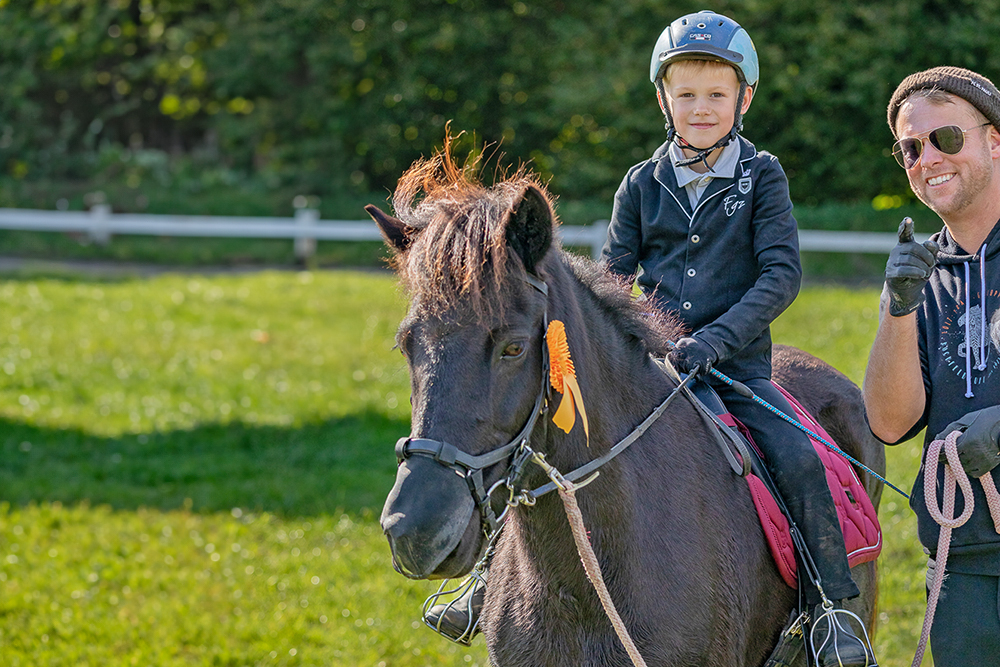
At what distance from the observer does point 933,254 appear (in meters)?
2.97

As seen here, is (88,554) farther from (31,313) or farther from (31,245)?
(31,245)

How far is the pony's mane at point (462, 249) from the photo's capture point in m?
2.57

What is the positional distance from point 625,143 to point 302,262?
23.1 feet

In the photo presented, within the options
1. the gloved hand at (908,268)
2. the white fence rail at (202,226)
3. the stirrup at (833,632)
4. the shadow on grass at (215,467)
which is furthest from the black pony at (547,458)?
the white fence rail at (202,226)

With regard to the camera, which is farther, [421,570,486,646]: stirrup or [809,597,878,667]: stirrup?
[421,570,486,646]: stirrup

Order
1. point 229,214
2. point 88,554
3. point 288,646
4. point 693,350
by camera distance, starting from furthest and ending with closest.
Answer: point 229,214, point 88,554, point 288,646, point 693,350

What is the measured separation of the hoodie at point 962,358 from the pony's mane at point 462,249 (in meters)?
1.46

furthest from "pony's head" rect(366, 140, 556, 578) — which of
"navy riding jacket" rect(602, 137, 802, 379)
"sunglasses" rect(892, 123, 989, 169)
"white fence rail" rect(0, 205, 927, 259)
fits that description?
"white fence rail" rect(0, 205, 927, 259)

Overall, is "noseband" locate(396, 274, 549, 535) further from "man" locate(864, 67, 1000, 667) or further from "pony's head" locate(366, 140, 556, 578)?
"man" locate(864, 67, 1000, 667)

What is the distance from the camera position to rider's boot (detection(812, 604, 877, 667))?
3.27 metres

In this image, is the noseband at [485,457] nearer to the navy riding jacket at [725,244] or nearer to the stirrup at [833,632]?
the navy riding jacket at [725,244]

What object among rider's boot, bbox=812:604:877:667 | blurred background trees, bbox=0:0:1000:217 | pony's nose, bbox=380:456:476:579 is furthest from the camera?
blurred background trees, bbox=0:0:1000:217

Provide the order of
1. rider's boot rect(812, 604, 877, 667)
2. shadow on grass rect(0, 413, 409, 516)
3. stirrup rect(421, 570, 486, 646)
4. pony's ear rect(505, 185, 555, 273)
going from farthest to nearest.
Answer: shadow on grass rect(0, 413, 409, 516) < stirrup rect(421, 570, 486, 646) < rider's boot rect(812, 604, 877, 667) < pony's ear rect(505, 185, 555, 273)

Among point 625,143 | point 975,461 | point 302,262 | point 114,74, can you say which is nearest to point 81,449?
point 975,461
